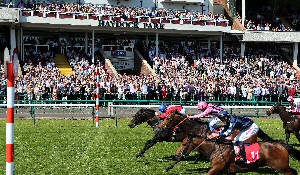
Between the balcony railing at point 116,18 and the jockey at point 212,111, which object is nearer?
the jockey at point 212,111

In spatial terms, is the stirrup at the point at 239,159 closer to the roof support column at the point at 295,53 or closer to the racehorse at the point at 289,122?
the racehorse at the point at 289,122

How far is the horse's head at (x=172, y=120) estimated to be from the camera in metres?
10.3

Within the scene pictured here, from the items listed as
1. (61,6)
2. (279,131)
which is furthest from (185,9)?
(279,131)

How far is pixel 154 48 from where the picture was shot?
37500 millimetres

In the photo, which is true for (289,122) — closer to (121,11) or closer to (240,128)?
(240,128)

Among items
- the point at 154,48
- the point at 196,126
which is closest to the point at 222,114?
the point at 196,126

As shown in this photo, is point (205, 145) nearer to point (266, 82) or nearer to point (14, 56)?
point (14, 56)

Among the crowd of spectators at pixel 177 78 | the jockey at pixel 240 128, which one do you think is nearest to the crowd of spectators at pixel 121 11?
the crowd of spectators at pixel 177 78

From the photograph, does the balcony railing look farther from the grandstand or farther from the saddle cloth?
the saddle cloth

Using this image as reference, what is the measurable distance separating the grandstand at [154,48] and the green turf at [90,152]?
8.47m

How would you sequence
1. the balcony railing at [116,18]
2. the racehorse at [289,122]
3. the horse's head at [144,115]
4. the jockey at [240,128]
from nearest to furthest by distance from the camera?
the jockey at [240,128] → the horse's head at [144,115] → the racehorse at [289,122] → the balcony railing at [116,18]

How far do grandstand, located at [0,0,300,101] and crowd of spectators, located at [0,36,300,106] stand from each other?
0.19ft

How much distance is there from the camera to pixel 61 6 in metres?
35.2

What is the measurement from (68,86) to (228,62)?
1414 cm
